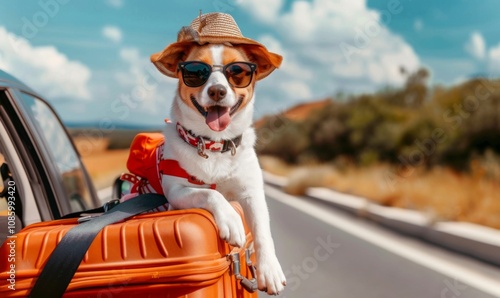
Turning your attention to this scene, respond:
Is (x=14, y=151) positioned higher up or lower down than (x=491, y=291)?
higher up

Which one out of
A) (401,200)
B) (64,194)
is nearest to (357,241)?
(401,200)

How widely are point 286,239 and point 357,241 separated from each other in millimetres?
1192

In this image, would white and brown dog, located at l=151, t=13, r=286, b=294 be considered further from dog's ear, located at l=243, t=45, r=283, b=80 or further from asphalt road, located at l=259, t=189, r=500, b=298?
asphalt road, located at l=259, t=189, r=500, b=298

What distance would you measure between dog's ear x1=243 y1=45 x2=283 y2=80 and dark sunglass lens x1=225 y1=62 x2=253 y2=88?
12 centimetres

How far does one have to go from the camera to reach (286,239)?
1329 cm

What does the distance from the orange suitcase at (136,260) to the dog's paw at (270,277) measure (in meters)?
0.66

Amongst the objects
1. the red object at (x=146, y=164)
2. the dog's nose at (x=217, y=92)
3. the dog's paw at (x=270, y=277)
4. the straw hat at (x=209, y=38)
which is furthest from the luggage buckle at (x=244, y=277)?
the straw hat at (x=209, y=38)

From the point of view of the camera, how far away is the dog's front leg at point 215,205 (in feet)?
11.1

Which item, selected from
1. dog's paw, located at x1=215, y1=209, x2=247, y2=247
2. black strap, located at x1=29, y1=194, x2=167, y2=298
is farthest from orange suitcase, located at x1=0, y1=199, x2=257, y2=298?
dog's paw, located at x1=215, y1=209, x2=247, y2=247

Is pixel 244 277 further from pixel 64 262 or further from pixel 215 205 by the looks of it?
pixel 64 262

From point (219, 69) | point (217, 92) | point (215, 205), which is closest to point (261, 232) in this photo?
point (215, 205)

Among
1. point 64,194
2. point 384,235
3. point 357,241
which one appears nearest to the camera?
point 64,194

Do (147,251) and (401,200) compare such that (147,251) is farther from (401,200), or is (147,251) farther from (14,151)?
(401,200)

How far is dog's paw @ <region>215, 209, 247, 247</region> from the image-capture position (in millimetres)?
3332
